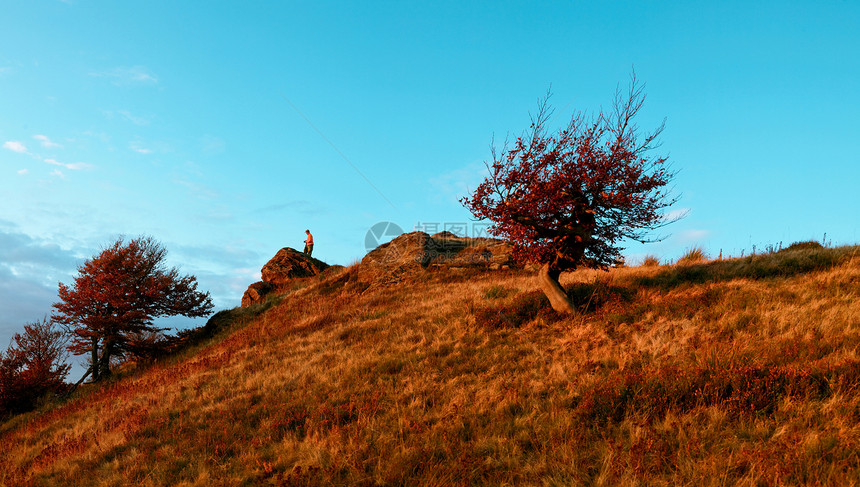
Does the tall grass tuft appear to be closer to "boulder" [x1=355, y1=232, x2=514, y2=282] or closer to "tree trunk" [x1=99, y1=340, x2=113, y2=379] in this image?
"boulder" [x1=355, y1=232, x2=514, y2=282]

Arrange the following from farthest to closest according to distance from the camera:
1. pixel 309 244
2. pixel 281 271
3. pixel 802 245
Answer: pixel 309 244
pixel 281 271
pixel 802 245

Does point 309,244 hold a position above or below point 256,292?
above

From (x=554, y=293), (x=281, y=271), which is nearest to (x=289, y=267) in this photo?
(x=281, y=271)

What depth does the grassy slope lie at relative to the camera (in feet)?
17.4

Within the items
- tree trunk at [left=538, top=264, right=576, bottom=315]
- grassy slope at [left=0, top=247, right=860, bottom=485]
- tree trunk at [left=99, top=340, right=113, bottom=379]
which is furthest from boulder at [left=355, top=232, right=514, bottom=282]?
tree trunk at [left=99, top=340, right=113, bottom=379]

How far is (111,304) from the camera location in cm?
2161

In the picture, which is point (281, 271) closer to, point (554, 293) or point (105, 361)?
point (105, 361)

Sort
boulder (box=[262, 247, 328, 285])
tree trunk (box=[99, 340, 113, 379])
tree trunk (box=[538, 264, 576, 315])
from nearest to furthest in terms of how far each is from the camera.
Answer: tree trunk (box=[538, 264, 576, 315]) < tree trunk (box=[99, 340, 113, 379]) < boulder (box=[262, 247, 328, 285])

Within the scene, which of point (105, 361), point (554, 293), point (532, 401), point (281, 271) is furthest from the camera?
point (281, 271)

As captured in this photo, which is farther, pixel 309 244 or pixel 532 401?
pixel 309 244

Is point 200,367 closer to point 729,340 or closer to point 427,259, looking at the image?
point 427,259

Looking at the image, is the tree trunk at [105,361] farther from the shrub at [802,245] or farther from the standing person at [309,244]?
the shrub at [802,245]

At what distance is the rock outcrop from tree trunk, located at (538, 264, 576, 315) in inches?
879

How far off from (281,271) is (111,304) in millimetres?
11620
